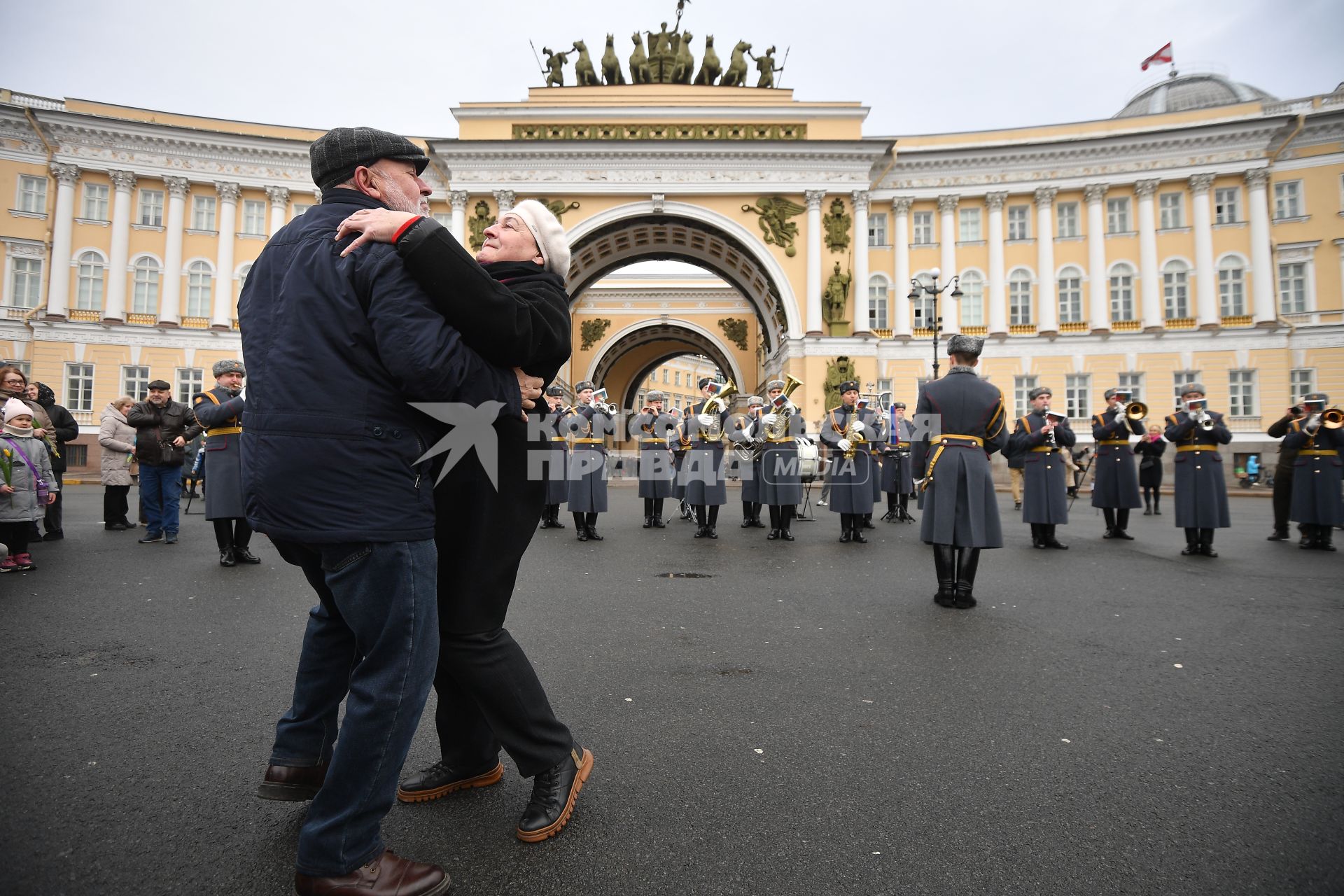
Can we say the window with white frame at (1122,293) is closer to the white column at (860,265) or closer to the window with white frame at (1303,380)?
the window with white frame at (1303,380)

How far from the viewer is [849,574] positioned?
7512mm

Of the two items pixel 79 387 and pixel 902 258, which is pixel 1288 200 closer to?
pixel 902 258

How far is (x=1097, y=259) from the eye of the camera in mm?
33406

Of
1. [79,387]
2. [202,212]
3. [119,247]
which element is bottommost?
[79,387]

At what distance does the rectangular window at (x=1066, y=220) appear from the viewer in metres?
33.9

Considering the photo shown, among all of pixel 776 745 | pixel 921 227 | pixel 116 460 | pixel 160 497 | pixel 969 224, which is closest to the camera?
pixel 776 745

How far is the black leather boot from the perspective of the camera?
19.6ft

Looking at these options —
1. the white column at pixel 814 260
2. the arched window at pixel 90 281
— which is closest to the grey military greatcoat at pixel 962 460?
the white column at pixel 814 260

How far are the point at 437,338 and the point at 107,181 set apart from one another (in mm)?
41149

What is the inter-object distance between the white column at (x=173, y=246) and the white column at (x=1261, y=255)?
156 feet

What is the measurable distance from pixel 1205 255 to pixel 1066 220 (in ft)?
19.6

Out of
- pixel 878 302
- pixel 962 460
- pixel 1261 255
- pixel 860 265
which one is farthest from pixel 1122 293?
pixel 962 460

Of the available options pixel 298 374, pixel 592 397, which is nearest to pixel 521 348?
pixel 298 374

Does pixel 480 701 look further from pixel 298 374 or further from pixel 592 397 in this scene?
pixel 592 397
